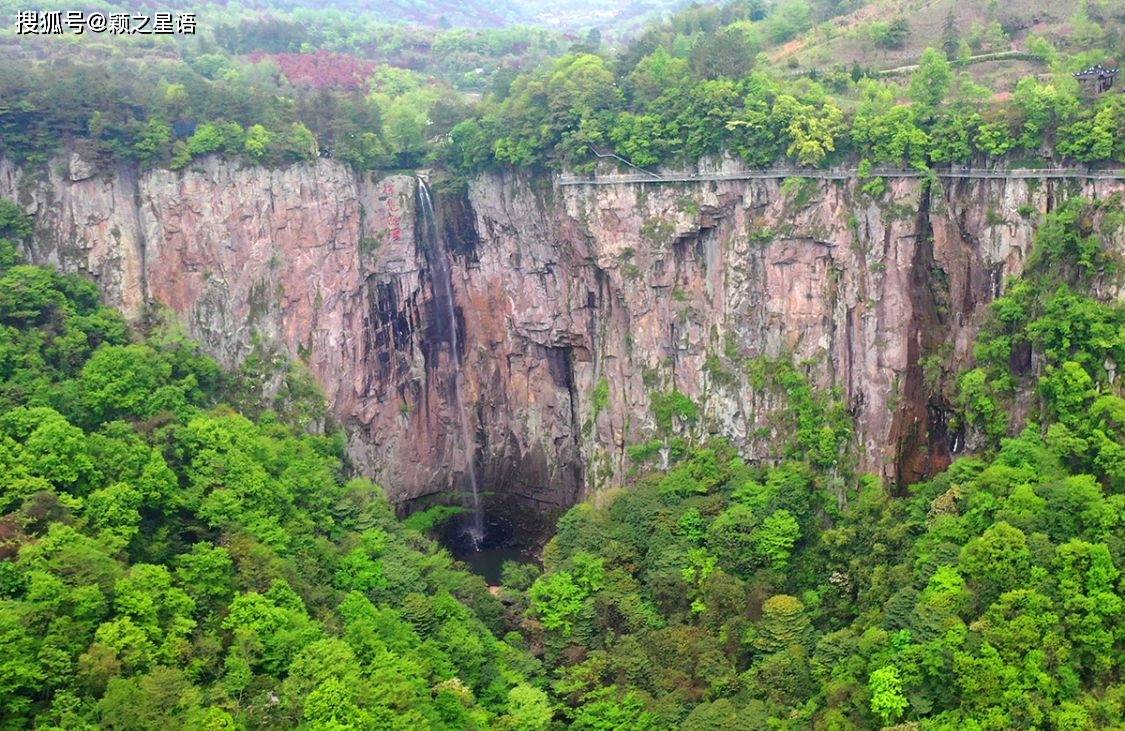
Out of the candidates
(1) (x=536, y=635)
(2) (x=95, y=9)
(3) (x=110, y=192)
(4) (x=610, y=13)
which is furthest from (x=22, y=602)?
(4) (x=610, y=13)

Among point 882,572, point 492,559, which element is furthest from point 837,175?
point 492,559

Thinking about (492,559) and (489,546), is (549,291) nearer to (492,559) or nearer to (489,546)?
(489,546)

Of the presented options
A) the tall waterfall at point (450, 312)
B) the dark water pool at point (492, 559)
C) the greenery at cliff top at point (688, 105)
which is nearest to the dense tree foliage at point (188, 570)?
the greenery at cliff top at point (688, 105)

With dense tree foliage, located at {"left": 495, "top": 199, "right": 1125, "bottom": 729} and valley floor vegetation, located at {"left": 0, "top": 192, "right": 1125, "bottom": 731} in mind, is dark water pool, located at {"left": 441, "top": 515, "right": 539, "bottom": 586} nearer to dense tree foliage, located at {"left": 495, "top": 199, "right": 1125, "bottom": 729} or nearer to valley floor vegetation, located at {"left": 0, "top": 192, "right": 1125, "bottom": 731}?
dense tree foliage, located at {"left": 495, "top": 199, "right": 1125, "bottom": 729}

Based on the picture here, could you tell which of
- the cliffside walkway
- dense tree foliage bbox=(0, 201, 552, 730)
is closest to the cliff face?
the cliffside walkway

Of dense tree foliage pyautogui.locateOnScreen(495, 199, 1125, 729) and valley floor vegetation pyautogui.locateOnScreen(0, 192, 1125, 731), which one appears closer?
valley floor vegetation pyautogui.locateOnScreen(0, 192, 1125, 731)

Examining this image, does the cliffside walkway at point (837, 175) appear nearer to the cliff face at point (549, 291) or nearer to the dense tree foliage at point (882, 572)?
the cliff face at point (549, 291)
